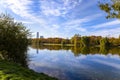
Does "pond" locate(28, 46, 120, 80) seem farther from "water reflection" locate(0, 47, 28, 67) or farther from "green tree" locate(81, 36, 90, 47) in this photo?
"green tree" locate(81, 36, 90, 47)

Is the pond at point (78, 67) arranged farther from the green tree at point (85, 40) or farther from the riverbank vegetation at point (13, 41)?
the green tree at point (85, 40)

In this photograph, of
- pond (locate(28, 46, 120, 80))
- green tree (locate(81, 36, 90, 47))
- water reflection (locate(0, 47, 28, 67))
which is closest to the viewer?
pond (locate(28, 46, 120, 80))

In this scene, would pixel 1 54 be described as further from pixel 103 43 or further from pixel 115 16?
pixel 103 43

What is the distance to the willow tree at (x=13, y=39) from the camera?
2661 cm

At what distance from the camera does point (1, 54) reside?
83.7 feet

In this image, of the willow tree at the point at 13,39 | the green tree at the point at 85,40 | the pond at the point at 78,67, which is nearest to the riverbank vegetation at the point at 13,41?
the willow tree at the point at 13,39

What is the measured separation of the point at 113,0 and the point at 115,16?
1.37 m

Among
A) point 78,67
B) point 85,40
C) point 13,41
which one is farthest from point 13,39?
point 85,40

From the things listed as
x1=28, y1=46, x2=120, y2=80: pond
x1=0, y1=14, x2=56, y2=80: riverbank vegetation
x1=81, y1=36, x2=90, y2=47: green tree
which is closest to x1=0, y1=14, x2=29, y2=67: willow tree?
x1=0, y1=14, x2=56, y2=80: riverbank vegetation

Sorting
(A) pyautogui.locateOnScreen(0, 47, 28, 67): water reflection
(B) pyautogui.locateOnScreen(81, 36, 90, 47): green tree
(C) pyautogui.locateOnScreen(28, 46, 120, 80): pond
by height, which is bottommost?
(C) pyautogui.locateOnScreen(28, 46, 120, 80): pond

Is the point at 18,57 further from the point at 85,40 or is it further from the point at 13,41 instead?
the point at 85,40

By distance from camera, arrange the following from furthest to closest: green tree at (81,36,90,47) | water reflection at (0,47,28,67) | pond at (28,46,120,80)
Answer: green tree at (81,36,90,47) → water reflection at (0,47,28,67) → pond at (28,46,120,80)

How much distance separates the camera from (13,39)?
27.3 m

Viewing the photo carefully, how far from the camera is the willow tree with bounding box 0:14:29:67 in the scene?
2661 centimetres
